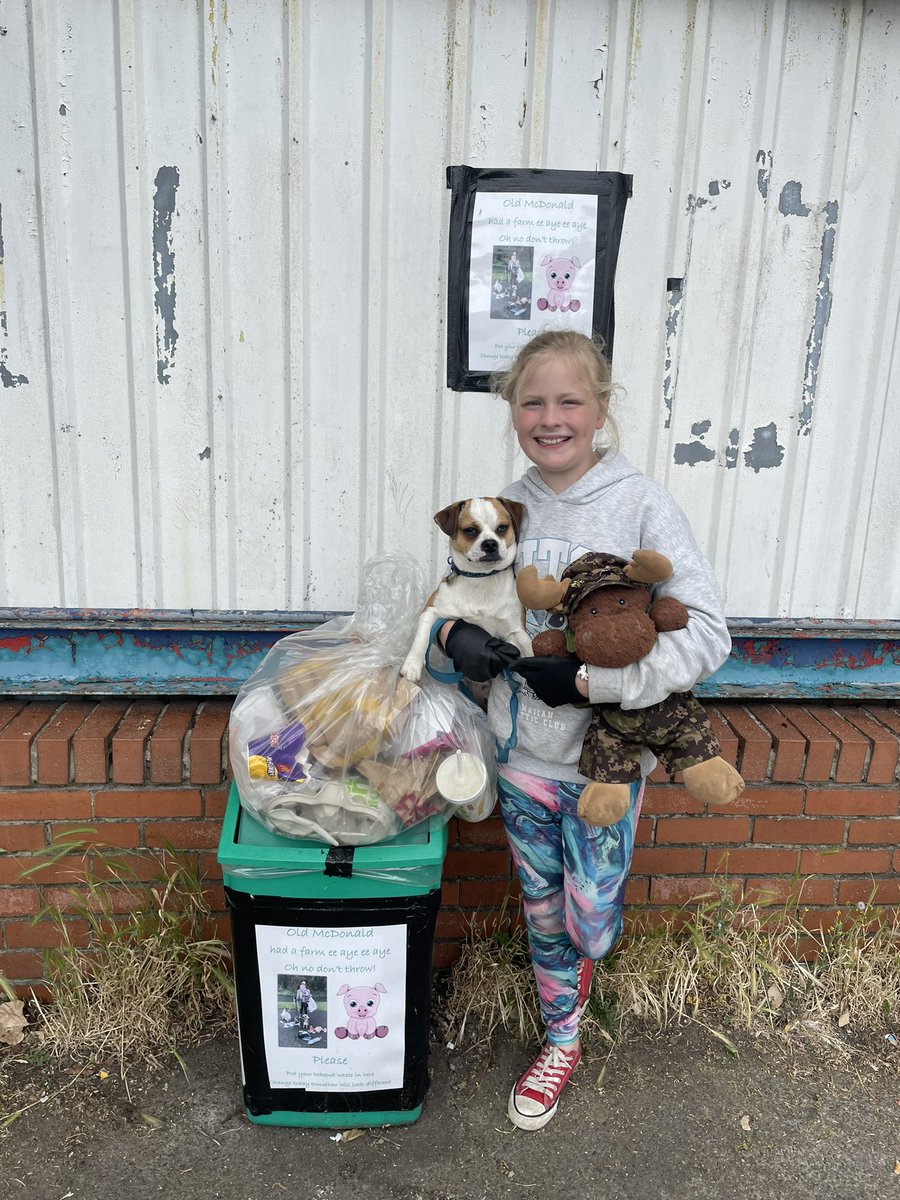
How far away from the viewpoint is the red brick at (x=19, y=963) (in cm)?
260

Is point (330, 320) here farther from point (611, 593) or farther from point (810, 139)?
point (810, 139)

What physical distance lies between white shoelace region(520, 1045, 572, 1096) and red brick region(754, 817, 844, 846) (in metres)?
0.91

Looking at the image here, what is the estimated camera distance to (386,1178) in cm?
211

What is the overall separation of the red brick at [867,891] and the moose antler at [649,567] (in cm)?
159

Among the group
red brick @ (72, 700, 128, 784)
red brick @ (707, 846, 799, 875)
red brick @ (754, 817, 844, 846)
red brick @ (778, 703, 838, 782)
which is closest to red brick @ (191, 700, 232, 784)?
red brick @ (72, 700, 128, 784)

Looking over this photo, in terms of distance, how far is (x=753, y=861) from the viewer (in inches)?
108

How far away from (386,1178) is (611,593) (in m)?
1.52

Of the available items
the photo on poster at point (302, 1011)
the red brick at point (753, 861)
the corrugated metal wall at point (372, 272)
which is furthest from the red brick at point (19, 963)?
the red brick at point (753, 861)

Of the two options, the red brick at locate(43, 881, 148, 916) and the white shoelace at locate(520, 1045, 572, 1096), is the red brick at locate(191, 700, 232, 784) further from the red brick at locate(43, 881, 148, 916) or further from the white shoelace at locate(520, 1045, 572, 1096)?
the white shoelace at locate(520, 1045, 572, 1096)

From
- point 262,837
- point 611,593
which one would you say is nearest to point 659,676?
point 611,593

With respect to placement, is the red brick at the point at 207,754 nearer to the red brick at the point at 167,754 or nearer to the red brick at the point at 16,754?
the red brick at the point at 167,754

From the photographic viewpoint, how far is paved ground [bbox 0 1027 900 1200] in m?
2.10

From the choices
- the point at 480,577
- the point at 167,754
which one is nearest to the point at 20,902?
the point at 167,754

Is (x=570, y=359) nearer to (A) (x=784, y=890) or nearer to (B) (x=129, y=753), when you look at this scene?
(B) (x=129, y=753)
